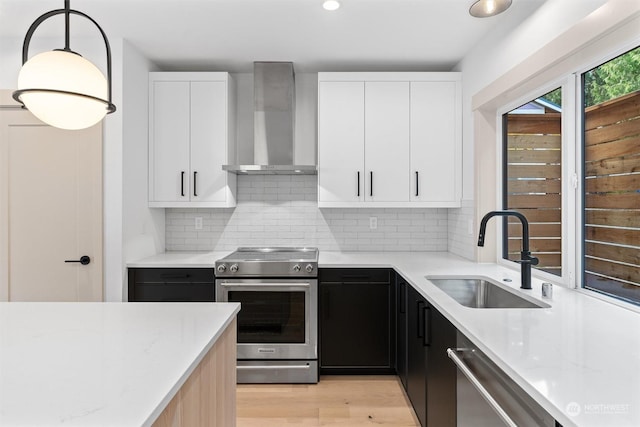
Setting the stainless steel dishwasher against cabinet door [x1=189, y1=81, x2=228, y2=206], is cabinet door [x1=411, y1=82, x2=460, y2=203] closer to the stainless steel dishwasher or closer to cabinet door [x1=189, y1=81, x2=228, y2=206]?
cabinet door [x1=189, y1=81, x2=228, y2=206]

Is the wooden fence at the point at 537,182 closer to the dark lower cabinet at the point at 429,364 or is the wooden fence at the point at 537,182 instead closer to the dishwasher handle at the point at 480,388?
the dark lower cabinet at the point at 429,364

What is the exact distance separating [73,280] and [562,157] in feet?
10.6

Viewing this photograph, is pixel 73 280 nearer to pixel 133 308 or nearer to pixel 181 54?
pixel 133 308

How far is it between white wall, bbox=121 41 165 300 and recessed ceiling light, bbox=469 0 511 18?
2332mm

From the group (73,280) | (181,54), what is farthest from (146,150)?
(73,280)

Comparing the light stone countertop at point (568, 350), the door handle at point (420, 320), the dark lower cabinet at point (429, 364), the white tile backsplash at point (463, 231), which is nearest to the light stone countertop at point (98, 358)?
the light stone countertop at point (568, 350)

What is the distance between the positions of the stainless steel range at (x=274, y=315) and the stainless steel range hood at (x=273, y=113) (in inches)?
33.7

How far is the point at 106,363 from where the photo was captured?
1.01 meters

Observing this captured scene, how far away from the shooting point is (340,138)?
3266 millimetres

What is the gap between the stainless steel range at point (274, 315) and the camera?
115 inches

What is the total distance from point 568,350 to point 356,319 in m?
1.91

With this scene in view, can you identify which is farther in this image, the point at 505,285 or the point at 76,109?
the point at 505,285

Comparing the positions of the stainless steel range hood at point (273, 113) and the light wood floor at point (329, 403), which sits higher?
the stainless steel range hood at point (273, 113)

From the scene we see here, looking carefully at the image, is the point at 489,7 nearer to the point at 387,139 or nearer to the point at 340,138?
the point at 387,139
